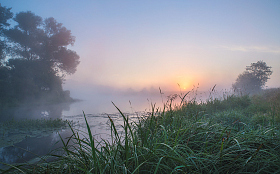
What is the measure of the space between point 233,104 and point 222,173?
717 cm

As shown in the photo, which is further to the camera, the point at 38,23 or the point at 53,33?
the point at 53,33

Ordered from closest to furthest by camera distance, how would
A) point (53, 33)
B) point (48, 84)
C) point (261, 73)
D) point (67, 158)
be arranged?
point (67, 158) < point (48, 84) < point (53, 33) < point (261, 73)

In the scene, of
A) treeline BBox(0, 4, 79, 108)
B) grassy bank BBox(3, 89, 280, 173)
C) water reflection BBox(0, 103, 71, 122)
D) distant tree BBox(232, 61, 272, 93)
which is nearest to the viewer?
grassy bank BBox(3, 89, 280, 173)

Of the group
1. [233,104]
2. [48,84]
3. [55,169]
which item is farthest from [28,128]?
[48,84]

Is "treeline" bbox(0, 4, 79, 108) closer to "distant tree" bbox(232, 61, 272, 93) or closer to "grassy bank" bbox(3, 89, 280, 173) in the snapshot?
"grassy bank" bbox(3, 89, 280, 173)

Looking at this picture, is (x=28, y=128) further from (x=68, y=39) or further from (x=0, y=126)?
(x=68, y=39)

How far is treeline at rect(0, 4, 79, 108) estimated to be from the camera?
19.3 metres

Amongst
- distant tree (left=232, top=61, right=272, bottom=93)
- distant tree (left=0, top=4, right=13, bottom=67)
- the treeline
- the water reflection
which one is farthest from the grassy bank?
distant tree (left=232, top=61, right=272, bottom=93)

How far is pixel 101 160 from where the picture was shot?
1622mm

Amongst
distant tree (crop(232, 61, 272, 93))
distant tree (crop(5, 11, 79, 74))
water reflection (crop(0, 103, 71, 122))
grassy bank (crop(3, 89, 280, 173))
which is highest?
distant tree (crop(5, 11, 79, 74))

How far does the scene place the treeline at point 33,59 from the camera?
19297 mm

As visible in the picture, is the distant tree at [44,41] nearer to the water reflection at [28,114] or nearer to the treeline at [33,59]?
the treeline at [33,59]

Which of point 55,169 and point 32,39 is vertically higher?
point 32,39

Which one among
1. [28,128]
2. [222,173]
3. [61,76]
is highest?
→ [61,76]
